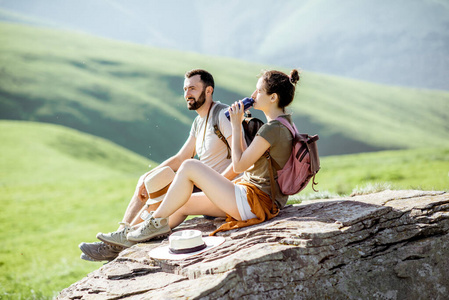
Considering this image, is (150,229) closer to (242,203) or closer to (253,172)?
(242,203)

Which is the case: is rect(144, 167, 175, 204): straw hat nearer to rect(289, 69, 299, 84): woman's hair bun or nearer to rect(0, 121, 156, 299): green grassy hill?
rect(289, 69, 299, 84): woman's hair bun

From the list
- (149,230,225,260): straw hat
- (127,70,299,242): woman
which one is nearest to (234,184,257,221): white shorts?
(127,70,299,242): woman

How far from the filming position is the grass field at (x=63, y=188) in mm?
17953

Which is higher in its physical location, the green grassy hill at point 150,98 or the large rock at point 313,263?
the green grassy hill at point 150,98

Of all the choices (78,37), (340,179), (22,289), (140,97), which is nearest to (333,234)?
(22,289)

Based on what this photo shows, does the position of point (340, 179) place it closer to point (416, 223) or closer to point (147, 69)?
point (416, 223)

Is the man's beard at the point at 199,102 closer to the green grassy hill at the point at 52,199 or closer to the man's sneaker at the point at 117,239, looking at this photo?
the man's sneaker at the point at 117,239

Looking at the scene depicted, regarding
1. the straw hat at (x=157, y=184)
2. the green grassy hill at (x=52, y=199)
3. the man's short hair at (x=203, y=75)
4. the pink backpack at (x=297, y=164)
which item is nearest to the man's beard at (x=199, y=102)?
the man's short hair at (x=203, y=75)

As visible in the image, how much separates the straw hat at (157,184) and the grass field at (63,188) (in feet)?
11.8

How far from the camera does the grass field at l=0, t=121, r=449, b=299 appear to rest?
17953 mm

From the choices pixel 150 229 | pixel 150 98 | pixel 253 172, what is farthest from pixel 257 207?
pixel 150 98

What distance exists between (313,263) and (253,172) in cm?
145

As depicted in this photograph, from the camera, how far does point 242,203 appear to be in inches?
198

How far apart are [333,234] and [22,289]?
9458 millimetres
